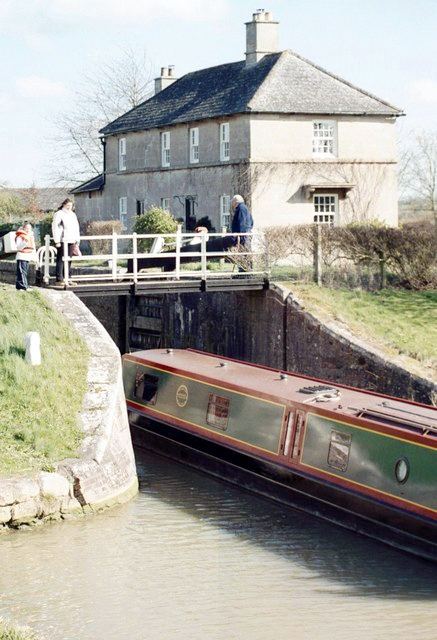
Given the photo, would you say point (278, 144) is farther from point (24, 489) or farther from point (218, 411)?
point (24, 489)

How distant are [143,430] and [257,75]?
54.5ft

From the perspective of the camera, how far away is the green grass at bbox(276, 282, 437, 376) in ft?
61.9

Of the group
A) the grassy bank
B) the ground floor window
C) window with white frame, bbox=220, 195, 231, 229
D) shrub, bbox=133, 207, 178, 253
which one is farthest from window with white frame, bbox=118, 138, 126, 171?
the grassy bank

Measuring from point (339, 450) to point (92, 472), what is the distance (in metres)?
→ 3.19

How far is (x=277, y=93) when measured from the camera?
31.3 meters

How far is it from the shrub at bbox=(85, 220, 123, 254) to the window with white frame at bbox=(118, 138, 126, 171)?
1.99 metres

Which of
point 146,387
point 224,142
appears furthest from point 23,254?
point 224,142

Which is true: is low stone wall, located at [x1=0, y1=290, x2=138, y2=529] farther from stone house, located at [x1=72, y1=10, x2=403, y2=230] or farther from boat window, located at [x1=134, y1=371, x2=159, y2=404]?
stone house, located at [x1=72, y1=10, x2=403, y2=230]

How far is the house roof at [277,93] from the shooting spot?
31188 mm

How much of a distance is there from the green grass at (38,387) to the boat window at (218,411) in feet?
6.51

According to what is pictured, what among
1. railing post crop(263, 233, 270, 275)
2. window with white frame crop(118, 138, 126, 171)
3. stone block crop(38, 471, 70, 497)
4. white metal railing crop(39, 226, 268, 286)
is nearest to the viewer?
stone block crop(38, 471, 70, 497)

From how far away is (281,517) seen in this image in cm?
1484

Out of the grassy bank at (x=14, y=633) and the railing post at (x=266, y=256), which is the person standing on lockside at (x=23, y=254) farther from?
the grassy bank at (x=14, y=633)

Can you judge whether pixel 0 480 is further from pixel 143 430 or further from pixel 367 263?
pixel 367 263
